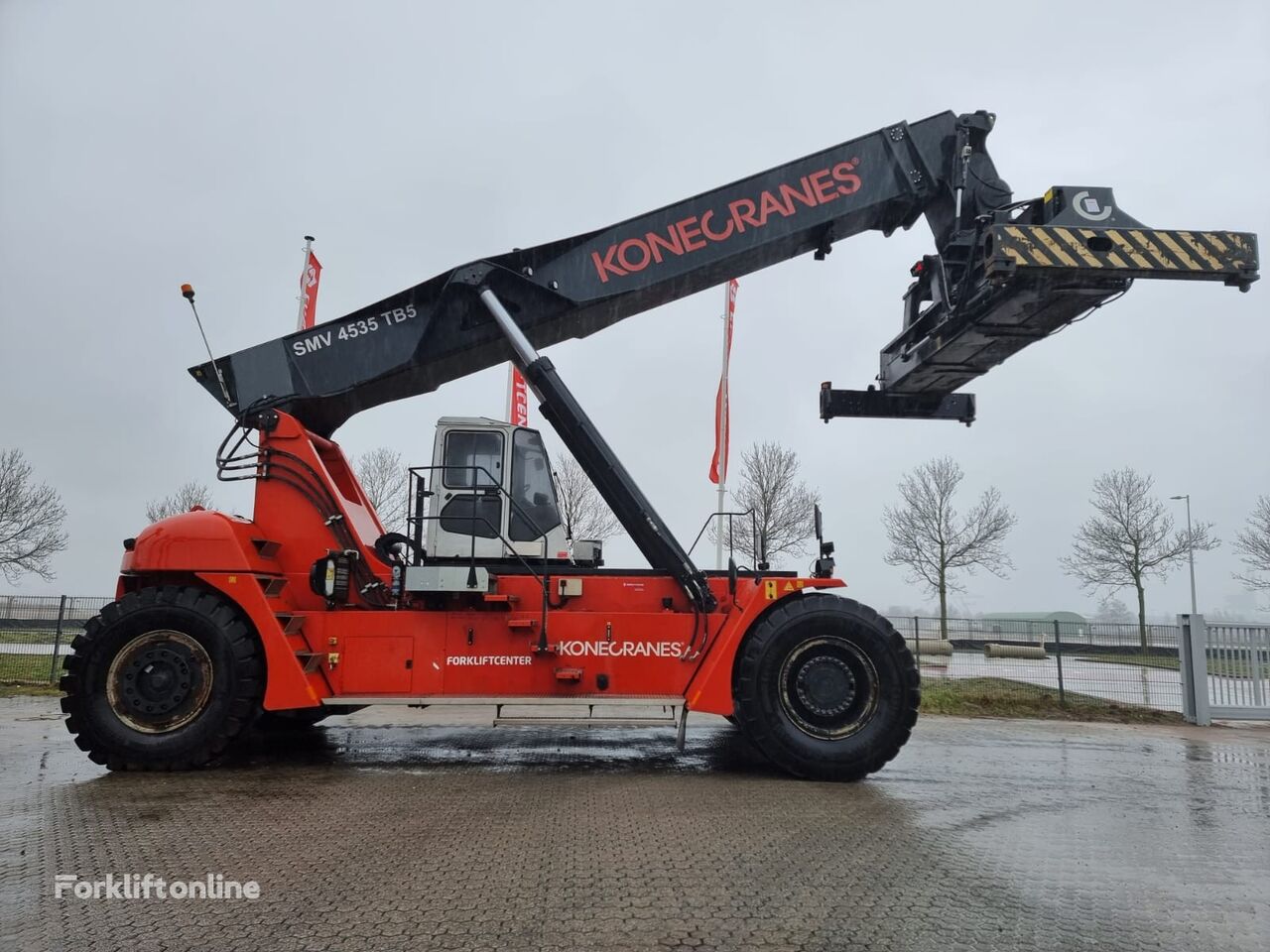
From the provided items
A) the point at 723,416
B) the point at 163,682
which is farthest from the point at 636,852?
the point at 723,416

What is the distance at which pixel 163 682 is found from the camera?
6.90 m

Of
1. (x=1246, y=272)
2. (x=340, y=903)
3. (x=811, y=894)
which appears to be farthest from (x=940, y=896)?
(x=1246, y=272)

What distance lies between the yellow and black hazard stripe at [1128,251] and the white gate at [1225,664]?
6.90 metres

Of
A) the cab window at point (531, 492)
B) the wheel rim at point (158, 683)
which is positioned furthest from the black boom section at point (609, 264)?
the wheel rim at point (158, 683)

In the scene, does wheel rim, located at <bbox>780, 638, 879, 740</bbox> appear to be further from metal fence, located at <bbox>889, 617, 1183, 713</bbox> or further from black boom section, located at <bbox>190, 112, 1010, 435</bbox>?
metal fence, located at <bbox>889, 617, 1183, 713</bbox>

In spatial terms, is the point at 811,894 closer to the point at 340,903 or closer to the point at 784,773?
the point at 340,903

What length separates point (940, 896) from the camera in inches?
157

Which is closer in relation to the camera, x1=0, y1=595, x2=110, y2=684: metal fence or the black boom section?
the black boom section

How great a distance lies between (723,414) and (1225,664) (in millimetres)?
8403

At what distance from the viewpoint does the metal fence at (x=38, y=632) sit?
14938 mm

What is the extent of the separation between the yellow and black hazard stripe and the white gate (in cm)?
690

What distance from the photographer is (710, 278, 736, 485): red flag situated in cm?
1438

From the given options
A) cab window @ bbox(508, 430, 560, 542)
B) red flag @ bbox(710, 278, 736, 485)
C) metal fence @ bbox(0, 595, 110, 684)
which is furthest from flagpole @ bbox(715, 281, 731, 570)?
metal fence @ bbox(0, 595, 110, 684)

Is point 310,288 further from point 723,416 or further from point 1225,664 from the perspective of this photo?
point 1225,664
